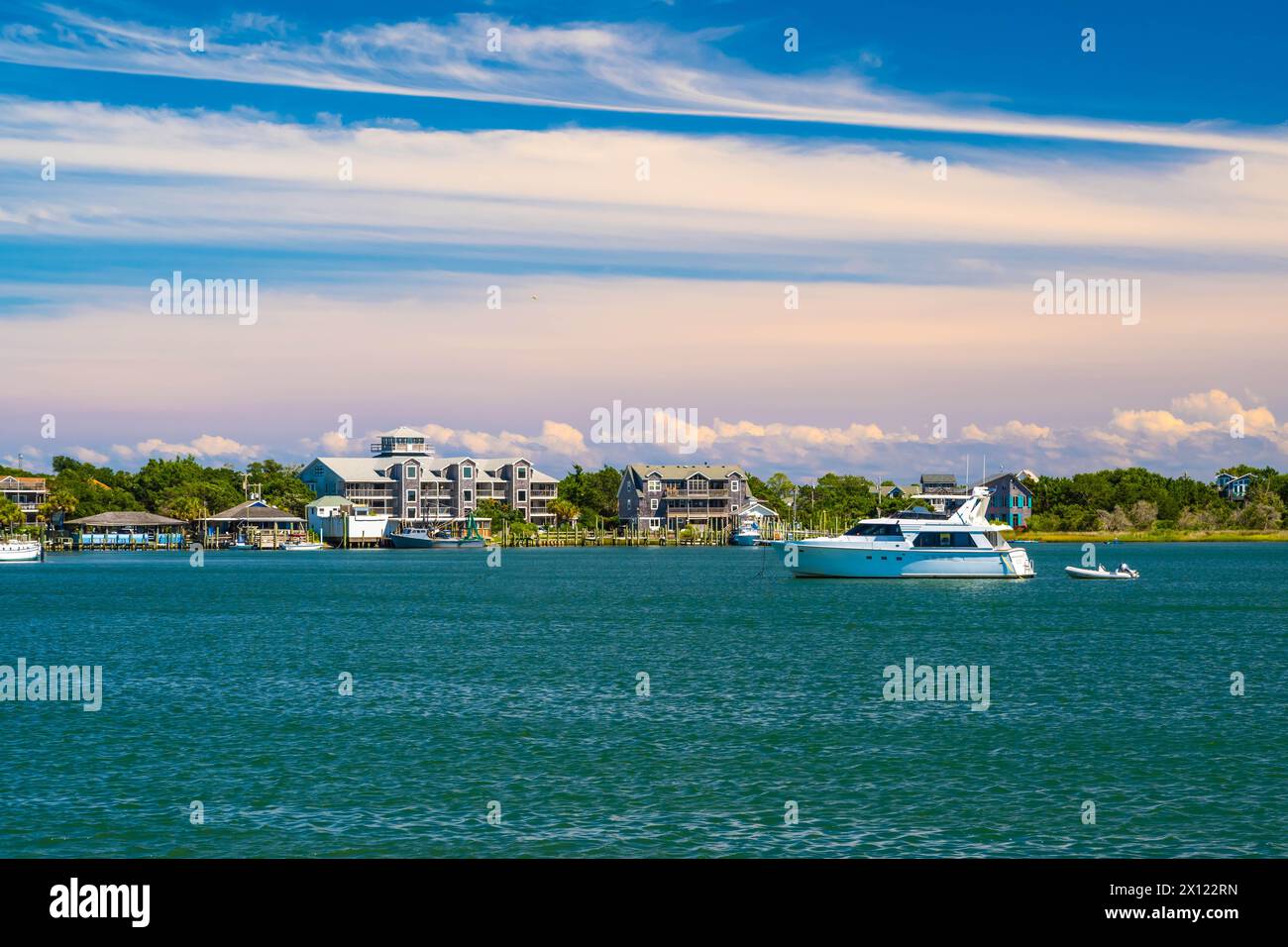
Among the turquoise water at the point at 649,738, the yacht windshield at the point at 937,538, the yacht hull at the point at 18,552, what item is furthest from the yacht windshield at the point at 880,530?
the yacht hull at the point at 18,552

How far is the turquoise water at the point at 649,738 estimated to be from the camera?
23984 millimetres

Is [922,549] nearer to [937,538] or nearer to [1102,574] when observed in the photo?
[937,538]

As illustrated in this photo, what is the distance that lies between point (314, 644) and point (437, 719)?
24.8 m

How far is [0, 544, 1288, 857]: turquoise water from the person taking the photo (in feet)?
78.7

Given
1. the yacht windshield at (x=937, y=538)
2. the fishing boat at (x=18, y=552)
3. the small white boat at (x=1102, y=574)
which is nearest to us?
the yacht windshield at (x=937, y=538)

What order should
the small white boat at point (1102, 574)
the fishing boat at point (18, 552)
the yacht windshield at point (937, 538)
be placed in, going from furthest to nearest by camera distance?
the fishing boat at point (18, 552), the small white boat at point (1102, 574), the yacht windshield at point (937, 538)

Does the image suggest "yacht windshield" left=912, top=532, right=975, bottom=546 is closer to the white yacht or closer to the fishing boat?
the white yacht

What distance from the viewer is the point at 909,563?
98625 millimetres

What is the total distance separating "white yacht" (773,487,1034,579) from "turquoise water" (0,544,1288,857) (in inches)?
904

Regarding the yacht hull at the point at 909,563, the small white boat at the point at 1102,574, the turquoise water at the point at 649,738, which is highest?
the yacht hull at the point at 909,563

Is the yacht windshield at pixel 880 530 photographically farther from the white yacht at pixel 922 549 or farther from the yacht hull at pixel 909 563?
the yacht hull at pixel 909 563

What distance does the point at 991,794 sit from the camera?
26969 millimetres
